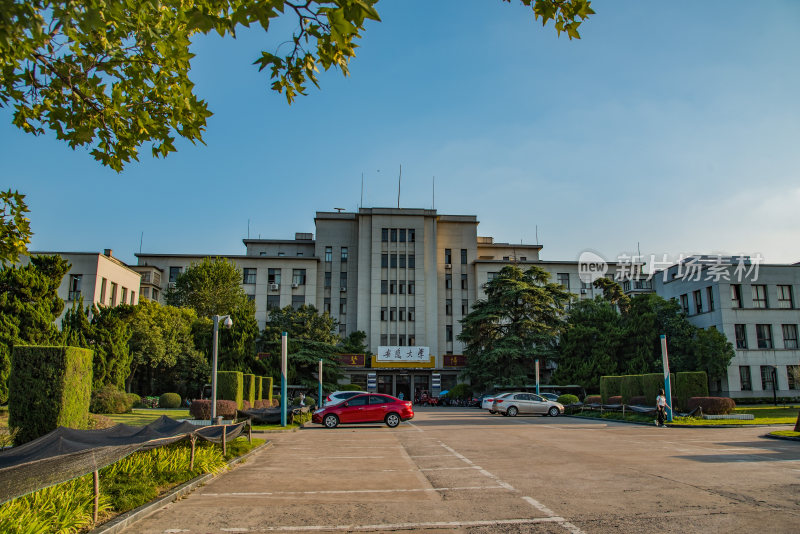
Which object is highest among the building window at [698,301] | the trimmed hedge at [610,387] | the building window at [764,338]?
the building window at [698,301]

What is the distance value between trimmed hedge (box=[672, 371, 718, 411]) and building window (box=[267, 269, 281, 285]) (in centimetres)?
4728

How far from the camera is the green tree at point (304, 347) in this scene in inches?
1918

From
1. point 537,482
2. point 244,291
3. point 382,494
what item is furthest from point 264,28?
point 244,291

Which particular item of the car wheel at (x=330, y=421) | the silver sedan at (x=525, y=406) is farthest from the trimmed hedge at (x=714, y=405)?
the car wheel at (x=330, y=421)

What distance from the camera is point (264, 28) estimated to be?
423 cm

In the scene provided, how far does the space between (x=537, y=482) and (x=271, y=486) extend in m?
4.51

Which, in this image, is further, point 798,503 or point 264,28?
point 798,503

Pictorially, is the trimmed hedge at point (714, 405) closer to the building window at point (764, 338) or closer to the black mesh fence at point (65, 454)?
the black mesh fence at point (65, 454)

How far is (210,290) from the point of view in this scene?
5669cm

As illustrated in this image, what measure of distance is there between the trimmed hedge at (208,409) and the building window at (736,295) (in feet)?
138

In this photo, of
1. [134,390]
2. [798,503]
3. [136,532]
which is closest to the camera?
[136,532]

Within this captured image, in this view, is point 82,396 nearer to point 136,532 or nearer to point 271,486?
point 271,486

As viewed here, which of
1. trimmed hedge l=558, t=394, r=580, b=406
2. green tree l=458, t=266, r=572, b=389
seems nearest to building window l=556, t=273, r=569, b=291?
green tree l=458, t=266, r=572, b=389

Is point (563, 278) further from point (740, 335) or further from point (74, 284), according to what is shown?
point (74, 284)
